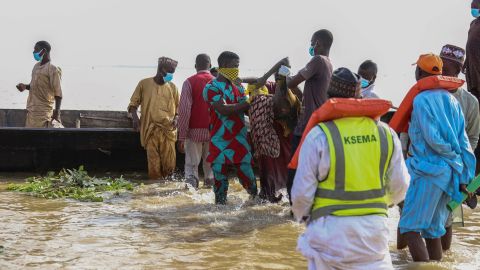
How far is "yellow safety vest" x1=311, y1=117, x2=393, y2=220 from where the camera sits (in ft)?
11.3

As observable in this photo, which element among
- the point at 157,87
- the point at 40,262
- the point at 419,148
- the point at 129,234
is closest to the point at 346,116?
the point at 419,148

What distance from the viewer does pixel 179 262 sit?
544 cm

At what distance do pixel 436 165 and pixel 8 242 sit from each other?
364 centimetres

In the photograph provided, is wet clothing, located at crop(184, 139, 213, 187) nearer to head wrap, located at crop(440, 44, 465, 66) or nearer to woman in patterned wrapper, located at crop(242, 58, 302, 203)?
woman in patterned wrapper, located at crop(242, 58, 302, 203)

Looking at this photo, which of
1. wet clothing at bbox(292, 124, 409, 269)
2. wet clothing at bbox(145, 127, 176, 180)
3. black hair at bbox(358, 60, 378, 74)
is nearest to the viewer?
wet clothing at bbox(292, 124, 409, 269)

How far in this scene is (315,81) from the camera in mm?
6840

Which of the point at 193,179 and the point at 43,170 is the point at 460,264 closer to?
the point at 193,179

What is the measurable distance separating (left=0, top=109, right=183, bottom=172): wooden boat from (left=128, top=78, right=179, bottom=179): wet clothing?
67 centimetres

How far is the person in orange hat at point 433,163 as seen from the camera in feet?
15.7

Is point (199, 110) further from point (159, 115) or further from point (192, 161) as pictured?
point (159, 115)

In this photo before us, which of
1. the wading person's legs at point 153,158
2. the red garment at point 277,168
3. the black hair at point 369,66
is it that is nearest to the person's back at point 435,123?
the red garment at point 277,168

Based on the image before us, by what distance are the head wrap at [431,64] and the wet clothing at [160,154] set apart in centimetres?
539

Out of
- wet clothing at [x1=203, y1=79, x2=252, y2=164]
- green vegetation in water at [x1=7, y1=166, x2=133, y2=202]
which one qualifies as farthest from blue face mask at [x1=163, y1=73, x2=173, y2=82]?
wet clothing at [x1=203, y1=79, x2=252, y2=164]

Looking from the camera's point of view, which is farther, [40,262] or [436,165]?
[40,262]
